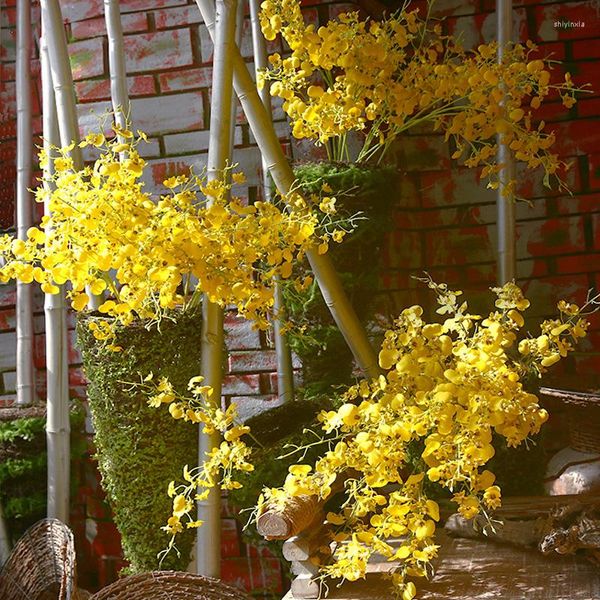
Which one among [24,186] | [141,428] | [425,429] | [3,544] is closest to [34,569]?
[3,544]

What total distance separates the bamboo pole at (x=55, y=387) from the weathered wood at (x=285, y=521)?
753mm

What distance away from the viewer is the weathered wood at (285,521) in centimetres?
130

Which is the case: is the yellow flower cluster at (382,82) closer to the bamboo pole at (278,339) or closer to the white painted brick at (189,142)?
the bamboo pole at (278,339)

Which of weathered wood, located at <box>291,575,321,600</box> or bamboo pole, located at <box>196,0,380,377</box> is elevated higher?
bamboo pole, located at <box>196,0,380,377</box>

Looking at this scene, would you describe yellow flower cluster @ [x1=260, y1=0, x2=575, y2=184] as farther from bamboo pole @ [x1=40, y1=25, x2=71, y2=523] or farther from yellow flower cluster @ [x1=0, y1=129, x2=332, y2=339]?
bamboo pole @ [x1=40, y1=25, x2=71, y2=523]

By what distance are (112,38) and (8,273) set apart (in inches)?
26.0

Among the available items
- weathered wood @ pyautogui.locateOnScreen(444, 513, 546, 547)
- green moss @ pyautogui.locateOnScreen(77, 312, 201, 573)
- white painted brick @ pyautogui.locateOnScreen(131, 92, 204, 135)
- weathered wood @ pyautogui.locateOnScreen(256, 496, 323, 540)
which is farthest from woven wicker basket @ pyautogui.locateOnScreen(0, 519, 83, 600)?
white painted brick @ pyautogui.locateOnScreen(131, 92, 204, 135)

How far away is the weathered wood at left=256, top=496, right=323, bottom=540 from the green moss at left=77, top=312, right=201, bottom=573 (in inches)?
11.7

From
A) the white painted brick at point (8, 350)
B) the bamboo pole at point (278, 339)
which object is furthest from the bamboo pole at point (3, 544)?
the bamboo pole at point (278, 339)

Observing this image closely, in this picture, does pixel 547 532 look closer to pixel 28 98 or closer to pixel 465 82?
pixel 465 82

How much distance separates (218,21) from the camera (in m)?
1.51

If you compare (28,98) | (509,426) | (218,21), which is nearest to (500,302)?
(509,426)

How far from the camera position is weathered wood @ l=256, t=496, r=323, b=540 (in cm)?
130

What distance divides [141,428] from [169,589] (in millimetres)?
270
